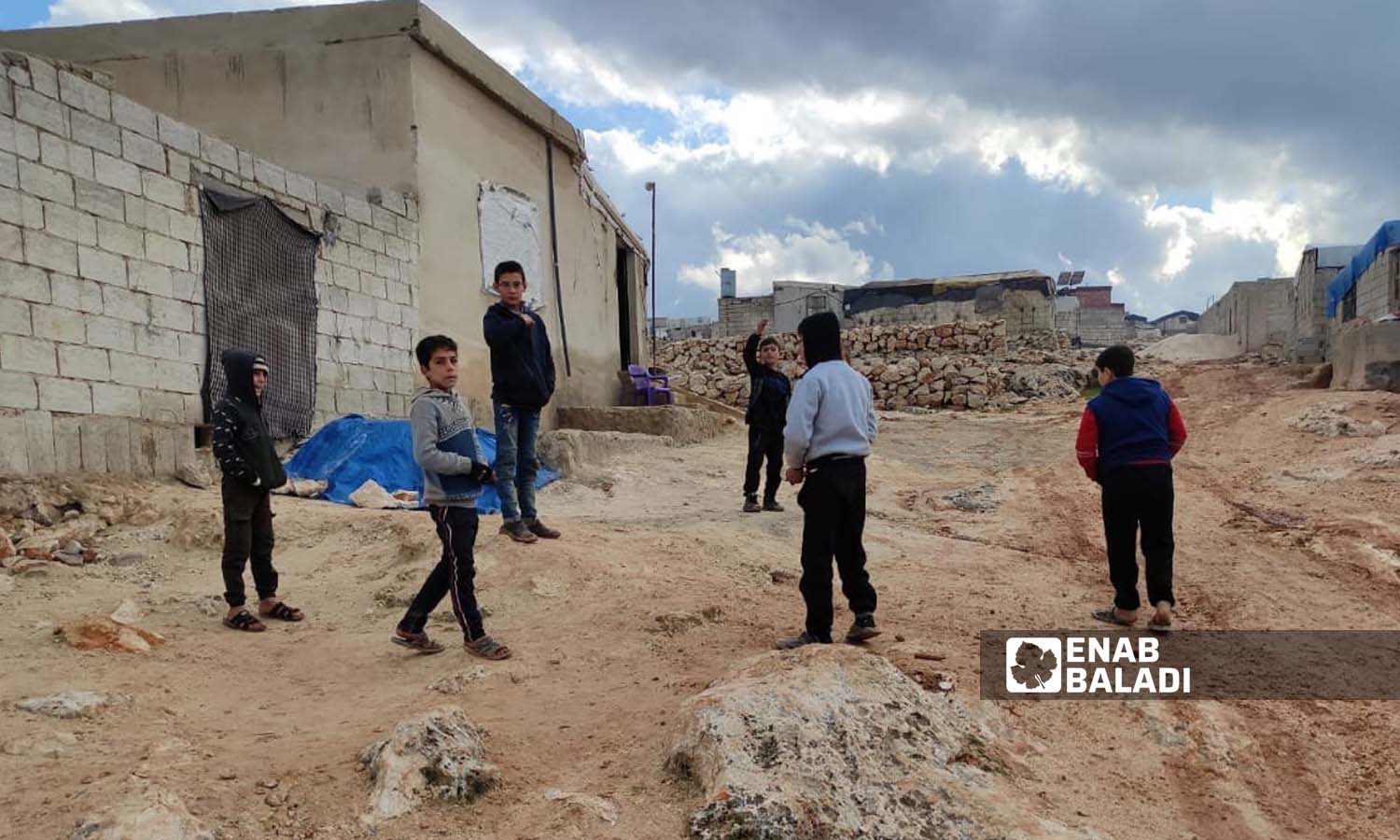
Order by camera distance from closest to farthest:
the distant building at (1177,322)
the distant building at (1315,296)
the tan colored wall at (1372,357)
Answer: the tan colored wall at (1372,357), the distant building at (1315,296), the distant building at (1177,322)

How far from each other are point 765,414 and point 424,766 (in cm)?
489

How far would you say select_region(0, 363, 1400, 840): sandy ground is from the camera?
224cm

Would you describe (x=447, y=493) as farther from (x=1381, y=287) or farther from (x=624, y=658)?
(x=1381, y=287)

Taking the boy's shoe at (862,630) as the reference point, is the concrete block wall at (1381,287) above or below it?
above

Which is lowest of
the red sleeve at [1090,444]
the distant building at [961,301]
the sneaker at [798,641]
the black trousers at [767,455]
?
the sneaker at [798,641]

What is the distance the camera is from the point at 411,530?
534 cm

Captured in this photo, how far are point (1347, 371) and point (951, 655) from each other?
1350 centimetres

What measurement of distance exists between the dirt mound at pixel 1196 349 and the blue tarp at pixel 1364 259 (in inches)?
307

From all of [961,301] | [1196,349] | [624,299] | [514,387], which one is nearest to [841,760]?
[514,387]

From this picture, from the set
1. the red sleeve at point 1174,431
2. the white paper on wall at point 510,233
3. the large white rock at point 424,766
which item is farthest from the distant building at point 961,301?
the large white rock at point 424,766

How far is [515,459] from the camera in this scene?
499 cm

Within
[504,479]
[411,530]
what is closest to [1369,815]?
[504,479]

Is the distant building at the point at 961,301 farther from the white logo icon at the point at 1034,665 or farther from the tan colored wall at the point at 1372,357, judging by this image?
the white logo icon at the point at 1034,665

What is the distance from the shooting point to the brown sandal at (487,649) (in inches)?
136
